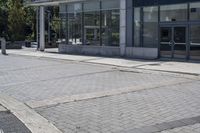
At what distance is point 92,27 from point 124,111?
73.2 feet

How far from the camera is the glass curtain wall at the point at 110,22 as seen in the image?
28823mm

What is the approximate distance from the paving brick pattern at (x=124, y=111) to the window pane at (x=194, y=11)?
1125 cm

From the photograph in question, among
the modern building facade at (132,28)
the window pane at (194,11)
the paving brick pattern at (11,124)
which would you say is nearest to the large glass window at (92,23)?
the modern building facade at (132,28)

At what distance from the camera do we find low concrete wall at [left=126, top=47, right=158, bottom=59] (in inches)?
998

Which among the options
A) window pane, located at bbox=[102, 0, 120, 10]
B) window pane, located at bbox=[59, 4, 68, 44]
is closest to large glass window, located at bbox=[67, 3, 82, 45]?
window pane, located at bbox=[59, 4, 68, 44]

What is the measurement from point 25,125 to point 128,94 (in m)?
4.24

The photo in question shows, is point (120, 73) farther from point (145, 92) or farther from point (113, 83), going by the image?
point (145, 92)

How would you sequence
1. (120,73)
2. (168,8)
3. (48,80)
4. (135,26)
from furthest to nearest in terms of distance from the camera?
(135,26) < (168,8) < (120,73) < (48,80)

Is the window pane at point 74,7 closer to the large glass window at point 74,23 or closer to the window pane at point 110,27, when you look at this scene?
the large glass window at point 74,23

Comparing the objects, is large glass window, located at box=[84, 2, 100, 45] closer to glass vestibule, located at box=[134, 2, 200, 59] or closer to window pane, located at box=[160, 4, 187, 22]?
glass vestibule, located at box=[134, 2, 200, 59]

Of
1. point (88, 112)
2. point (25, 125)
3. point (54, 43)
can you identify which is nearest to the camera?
point (25, 125)

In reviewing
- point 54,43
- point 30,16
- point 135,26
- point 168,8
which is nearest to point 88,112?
point 168,8

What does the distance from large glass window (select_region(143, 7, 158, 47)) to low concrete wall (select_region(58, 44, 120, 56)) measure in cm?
276

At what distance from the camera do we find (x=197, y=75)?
1642 centimetres
